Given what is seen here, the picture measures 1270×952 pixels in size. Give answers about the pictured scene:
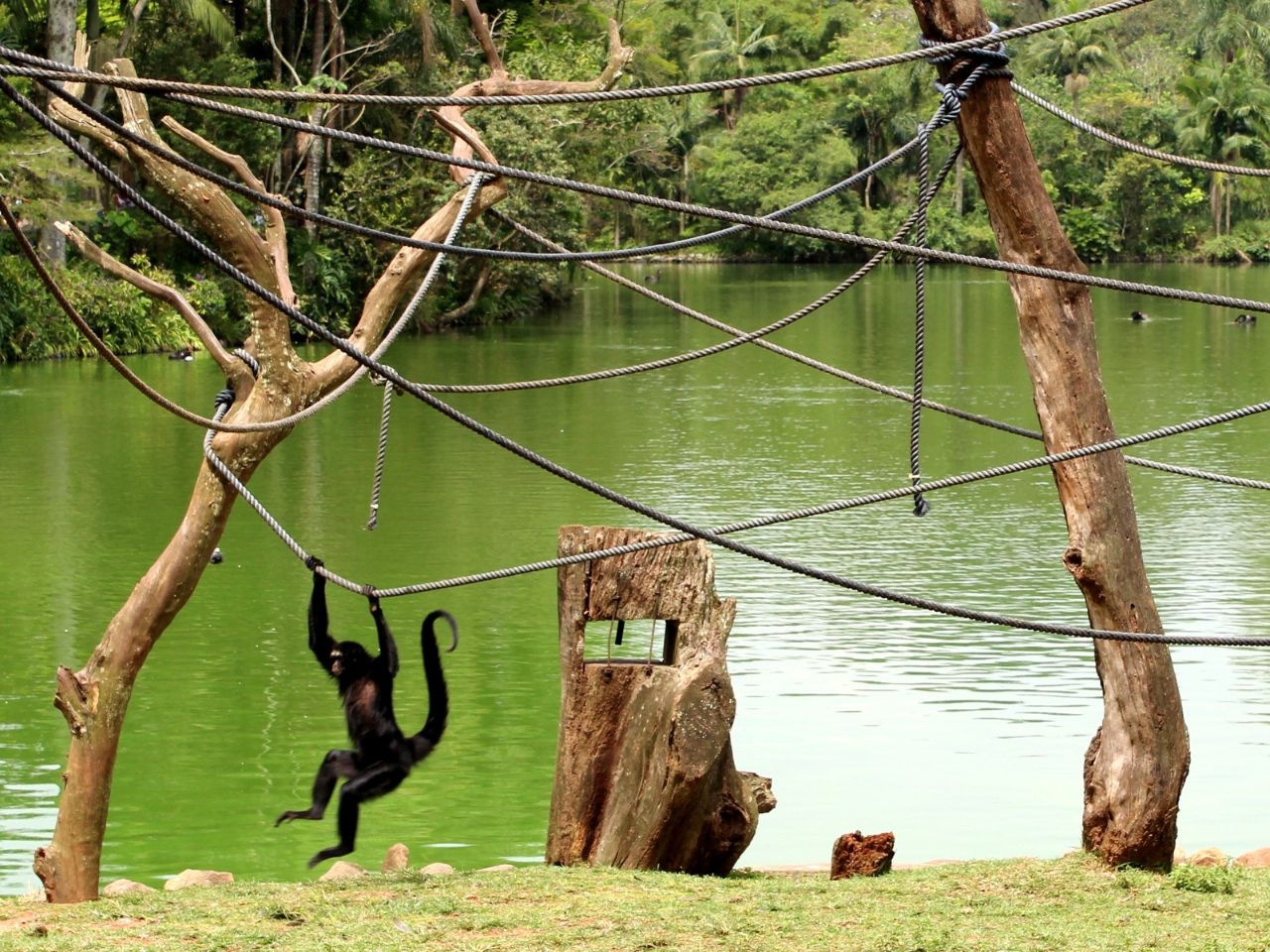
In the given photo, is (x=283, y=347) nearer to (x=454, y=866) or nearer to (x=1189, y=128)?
(x=454, y=866)

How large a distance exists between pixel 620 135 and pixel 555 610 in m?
24.6

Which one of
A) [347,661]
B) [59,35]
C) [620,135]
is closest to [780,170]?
[620,135]

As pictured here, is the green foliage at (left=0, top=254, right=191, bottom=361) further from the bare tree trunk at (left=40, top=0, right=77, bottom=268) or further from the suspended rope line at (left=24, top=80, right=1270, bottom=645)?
the suspended rope line at (left=24, top=80, right=1270, bottom=645)

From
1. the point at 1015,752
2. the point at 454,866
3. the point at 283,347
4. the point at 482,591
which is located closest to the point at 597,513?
the point at 482,591

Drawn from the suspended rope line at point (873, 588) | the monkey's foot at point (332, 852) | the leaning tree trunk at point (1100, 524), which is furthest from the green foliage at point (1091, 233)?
the monkey's foot at point (332, 852)

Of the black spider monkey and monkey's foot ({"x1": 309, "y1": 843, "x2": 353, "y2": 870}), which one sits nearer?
monkey's foot ({"x1": 309, "y1": 843, "x2": 353, "y2": 870})

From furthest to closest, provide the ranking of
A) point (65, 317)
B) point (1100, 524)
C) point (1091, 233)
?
point (1091, 233)
point (65, 317)
point (1100, 524)

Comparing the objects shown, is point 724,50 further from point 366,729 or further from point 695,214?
point 695,214

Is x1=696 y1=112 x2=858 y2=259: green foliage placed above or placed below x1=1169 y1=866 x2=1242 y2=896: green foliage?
above

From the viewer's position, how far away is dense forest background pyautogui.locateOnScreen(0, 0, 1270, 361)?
93.3ft

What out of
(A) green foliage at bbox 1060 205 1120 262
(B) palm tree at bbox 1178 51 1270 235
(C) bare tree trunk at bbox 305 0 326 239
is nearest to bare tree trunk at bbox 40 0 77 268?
(C) bare tree trunk at bbox 305 0 326 239

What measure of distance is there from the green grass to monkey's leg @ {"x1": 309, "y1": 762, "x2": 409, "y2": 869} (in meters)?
0.20

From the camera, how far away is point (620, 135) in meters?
34.6

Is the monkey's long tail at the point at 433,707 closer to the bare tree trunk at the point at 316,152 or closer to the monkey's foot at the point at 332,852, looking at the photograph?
the monkey's foot at the point at 332,852
